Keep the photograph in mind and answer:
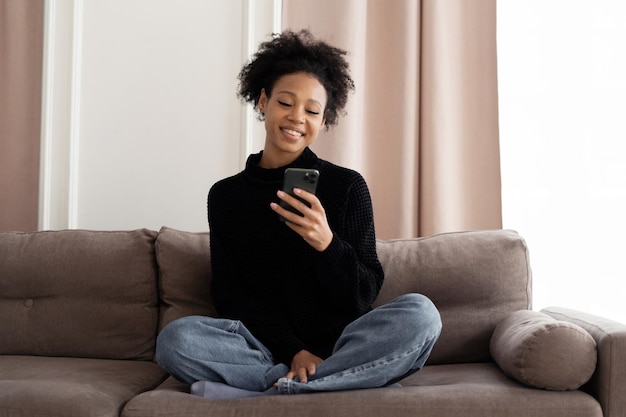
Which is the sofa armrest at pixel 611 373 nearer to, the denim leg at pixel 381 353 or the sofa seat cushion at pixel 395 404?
the sofa seat cushion at pixel 395 404

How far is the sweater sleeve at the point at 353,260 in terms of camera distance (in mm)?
1800

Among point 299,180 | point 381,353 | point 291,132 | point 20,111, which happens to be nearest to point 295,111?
point 291,132

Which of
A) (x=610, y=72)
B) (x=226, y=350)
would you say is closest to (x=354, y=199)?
(x=226, y=350)

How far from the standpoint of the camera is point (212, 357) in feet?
5.63

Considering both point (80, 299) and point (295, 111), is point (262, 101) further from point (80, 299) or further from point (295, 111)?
point (80, 299)

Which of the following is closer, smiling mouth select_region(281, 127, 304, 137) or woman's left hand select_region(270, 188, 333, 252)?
woman's left hand select_region(270, 188, 333, 252)

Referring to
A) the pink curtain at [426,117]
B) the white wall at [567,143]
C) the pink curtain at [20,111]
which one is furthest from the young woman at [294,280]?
the pink curtain at [20,111]

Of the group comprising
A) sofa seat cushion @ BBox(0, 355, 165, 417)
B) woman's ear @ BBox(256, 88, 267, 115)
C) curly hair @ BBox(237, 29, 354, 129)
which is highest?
curly hair @ BBox(237, 29, 354, 129)

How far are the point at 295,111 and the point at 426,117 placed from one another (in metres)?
0.82

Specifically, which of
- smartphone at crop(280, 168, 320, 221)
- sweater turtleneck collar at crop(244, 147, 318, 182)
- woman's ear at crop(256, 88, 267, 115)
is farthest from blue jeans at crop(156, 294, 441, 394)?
woman's ear at crop(256, 88, 267, 115)

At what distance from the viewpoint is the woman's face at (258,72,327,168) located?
200 cm

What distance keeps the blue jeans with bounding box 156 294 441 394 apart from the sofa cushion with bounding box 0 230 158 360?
0.50 metres

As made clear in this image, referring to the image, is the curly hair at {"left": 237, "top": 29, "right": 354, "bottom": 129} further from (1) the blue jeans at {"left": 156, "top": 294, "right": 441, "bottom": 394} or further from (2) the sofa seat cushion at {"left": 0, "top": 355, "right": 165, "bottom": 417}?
(2) the sofa seat cushion at {"left": 0, "top": 355, "right": 165, "bottom": 417}

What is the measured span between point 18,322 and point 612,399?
5.64 feet
